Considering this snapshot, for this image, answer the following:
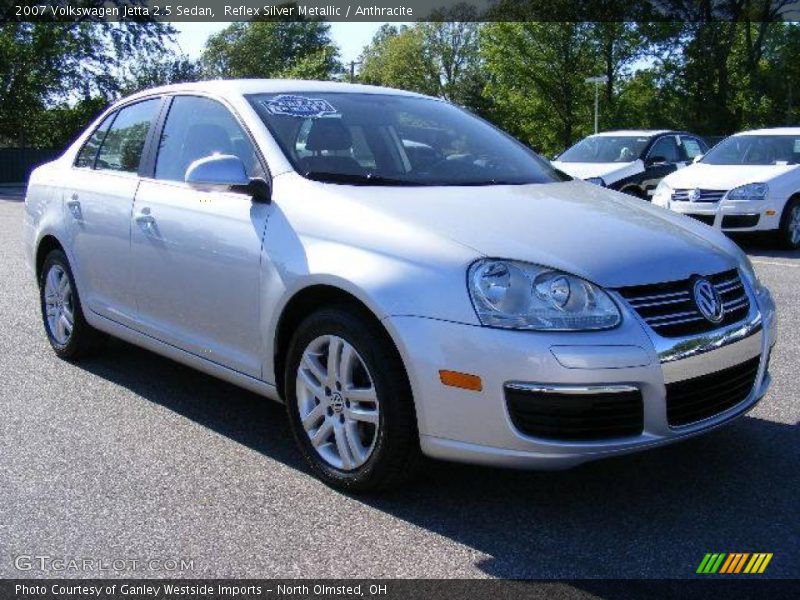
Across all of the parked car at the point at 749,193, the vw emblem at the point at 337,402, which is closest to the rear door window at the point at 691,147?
the parked car at the point at 749,193

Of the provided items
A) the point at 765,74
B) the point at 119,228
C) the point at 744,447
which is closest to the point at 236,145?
the point at 119,228

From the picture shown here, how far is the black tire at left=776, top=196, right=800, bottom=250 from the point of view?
37.4 feet

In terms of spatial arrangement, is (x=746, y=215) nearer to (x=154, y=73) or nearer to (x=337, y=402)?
(x=337, y=402)

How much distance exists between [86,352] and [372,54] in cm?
9622

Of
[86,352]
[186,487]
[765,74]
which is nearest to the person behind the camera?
[186,487]

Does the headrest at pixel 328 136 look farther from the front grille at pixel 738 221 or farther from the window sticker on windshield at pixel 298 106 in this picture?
the front grille at pixel 738 221

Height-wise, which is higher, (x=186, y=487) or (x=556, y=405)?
(x=556, y=405)

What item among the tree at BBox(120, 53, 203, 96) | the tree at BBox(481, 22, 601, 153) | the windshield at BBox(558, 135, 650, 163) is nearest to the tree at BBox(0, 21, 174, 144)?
the tree at BBox(120, 53, 203, 96)

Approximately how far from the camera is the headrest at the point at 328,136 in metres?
4.19

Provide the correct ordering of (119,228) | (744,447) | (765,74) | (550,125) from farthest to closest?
1. (550,125)
2. (765,74)
3. (119,228)
4. (744,447)

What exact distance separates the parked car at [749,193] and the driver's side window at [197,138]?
800cm

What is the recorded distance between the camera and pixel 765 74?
45.2 m

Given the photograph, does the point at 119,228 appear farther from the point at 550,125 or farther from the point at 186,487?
the point at 550,125

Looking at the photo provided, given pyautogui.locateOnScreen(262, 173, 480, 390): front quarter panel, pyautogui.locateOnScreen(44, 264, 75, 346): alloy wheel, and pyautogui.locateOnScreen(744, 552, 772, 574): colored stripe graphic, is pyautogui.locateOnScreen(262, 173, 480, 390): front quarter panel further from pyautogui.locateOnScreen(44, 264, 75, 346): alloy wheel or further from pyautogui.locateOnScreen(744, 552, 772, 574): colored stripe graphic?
pyautogui.locateOnScreen(44, 264, 75, 346): alloy wheel
